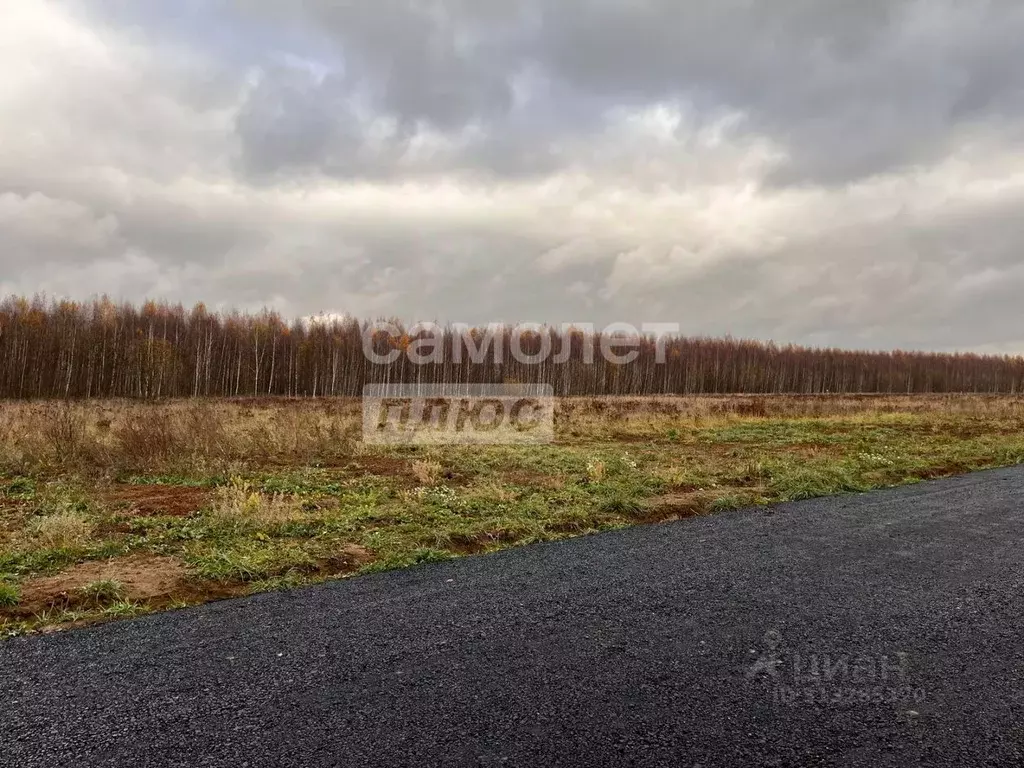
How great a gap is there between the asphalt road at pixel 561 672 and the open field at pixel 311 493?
3.27 feet

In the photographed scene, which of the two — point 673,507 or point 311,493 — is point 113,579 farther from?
point 673,507

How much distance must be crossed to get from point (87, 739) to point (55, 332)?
2263 inches

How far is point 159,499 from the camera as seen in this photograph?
10.1 meters

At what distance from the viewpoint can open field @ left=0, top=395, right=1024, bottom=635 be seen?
635cm

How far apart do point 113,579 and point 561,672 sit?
455cm

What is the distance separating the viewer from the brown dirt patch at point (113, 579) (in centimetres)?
557

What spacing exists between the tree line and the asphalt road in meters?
49.8

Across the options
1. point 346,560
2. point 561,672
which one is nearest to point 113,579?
point 346,560

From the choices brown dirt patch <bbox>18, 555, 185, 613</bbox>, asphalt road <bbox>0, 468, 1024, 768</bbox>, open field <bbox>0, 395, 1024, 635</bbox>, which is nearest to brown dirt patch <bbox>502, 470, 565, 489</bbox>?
open field <bbox>0, 395, 1024, 635</bbox>

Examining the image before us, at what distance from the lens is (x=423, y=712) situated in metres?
3.49

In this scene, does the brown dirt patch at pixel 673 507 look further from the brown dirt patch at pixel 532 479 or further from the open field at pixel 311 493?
the brown dirt patch at pixel 532 479

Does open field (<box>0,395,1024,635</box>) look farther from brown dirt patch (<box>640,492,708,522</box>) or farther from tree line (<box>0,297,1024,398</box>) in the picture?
tree line (<box>0,297,1024,398</box>)

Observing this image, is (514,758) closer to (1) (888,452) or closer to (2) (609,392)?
(1) (888,452)

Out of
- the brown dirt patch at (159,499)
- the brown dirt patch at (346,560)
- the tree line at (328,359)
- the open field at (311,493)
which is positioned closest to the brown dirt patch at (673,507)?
the open field at (311,493)
